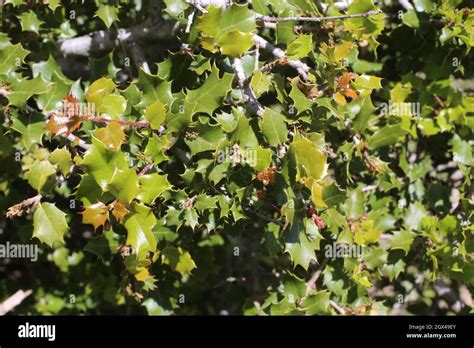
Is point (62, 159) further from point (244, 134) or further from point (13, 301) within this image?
point (13, 301)

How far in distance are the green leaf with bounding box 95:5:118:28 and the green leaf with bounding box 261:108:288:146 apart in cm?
83

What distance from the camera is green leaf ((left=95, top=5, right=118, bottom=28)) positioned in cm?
256

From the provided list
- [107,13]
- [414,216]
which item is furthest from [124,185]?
[414,216]

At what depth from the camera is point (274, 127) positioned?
2.18m

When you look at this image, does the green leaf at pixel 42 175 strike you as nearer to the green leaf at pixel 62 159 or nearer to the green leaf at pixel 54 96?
the green leaf at pixel 62 159

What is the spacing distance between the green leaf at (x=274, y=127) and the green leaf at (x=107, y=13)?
2.72 feet

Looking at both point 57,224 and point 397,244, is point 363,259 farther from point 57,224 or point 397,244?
point 57,224

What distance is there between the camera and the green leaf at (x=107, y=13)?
8.39ft

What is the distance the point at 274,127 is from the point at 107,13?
2.98ft

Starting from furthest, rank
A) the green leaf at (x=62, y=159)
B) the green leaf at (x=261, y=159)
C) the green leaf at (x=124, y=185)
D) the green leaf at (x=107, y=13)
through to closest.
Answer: the green leaf at (x=107, y=13) < the green leaf at (x=62, y=159) < the green leaf at (x=261, y=159) < the green leaf at (x=124, y=185)

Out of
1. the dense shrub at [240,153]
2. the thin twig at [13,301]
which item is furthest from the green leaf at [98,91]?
the thin twig at [13,301]

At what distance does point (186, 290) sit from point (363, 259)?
0.89m

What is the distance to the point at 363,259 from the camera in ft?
8.91
